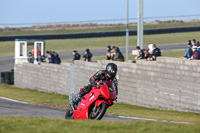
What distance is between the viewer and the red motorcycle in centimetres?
1028

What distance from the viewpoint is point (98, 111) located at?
10.5 m

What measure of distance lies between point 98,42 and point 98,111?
43374mm

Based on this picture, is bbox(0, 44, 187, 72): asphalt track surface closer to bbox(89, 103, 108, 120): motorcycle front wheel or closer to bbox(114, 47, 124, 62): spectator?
bbox(114, 47, 124, 62): spectator

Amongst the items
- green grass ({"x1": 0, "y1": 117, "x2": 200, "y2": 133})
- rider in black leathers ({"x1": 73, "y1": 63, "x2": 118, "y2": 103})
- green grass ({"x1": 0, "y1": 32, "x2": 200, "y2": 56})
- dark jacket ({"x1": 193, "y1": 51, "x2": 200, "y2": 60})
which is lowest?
green grass ({"x1": 0, "y1": 117, "x2": 200, "y2": 133})

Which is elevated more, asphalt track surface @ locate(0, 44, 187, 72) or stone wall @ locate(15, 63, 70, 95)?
asphalt track surface @ locate(0, 44, 187, 72)

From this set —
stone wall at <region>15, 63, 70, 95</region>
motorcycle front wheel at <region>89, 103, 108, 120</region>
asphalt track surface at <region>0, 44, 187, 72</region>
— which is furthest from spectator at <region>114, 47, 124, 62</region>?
asphalt track surface at <region>0, 44, 187, 72</region>

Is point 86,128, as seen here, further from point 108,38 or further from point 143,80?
point 108,38

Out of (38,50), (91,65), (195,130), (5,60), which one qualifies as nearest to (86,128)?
(195,130)

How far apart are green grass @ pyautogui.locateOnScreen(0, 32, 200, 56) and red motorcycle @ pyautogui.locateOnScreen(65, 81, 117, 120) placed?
124 ft

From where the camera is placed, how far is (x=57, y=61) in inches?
1025

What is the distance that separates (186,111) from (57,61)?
1146 centimetres

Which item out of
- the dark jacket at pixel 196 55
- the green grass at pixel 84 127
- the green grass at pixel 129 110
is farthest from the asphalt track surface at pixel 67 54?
the green grass at pixel 84 127

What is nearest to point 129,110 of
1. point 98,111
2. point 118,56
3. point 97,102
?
point 118,56

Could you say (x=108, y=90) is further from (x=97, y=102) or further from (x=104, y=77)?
(x=104, y=77)
